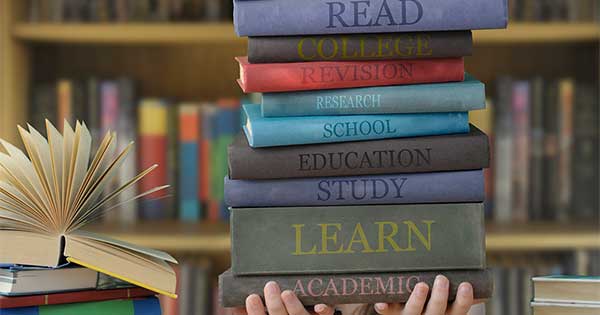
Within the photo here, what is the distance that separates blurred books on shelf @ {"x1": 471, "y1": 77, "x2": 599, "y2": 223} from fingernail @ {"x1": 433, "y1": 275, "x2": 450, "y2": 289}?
3.79 feet

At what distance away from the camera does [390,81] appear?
3.21 feet

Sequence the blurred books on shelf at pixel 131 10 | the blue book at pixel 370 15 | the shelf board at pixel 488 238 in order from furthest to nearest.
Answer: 1. the blurred books on shelf at pixel 131 10
2. the shelf board at pixel 488 238
3. the blue book at pixel 370 15

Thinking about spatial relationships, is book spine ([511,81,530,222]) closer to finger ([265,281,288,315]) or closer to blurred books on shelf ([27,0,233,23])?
blurred books on shelf ([27,0,233,23])

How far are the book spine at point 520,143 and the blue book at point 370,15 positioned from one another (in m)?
1.17

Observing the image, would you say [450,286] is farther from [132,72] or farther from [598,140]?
[132,72]

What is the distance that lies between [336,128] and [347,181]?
0.06 meters

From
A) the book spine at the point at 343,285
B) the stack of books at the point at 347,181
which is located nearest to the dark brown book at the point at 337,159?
the stack of books at the point at 347,181

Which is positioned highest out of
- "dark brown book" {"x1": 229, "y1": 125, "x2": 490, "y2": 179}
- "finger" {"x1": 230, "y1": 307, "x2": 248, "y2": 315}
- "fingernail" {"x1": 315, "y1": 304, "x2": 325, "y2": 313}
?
"dark brown book" {"x1": 229, "y1": 125, "x2": 490, "y2": 179}

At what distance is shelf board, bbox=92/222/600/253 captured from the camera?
1.98m

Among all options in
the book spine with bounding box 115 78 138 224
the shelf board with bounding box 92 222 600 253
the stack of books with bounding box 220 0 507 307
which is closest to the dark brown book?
the stack of books with bounding box 220 0 507 307

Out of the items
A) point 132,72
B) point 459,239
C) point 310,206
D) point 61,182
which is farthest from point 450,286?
point 132,72

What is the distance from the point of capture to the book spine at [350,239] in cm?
96

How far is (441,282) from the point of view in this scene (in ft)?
3.15

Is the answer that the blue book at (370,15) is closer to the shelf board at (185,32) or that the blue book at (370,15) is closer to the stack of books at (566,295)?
the stack of books at (566,295)
